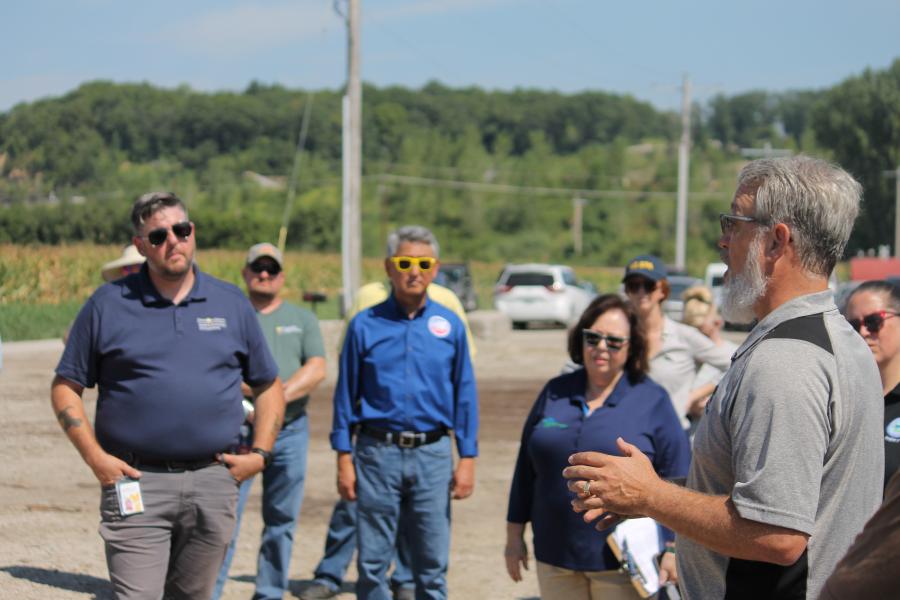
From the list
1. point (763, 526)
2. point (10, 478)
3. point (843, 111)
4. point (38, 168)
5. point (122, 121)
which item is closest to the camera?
point (763, 526)

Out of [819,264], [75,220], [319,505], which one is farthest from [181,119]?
[819,264]

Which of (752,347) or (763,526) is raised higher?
(752,347)

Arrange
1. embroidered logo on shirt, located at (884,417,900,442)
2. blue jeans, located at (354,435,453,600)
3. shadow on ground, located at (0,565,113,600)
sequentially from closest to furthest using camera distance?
embroidered logo on shirt, located at (884,417,900,442) < blue jeans, located at (354,435,453,600) < shadow on ground, located at (0,565,113,600)

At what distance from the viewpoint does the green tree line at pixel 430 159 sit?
11906mm

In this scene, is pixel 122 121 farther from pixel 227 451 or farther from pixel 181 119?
pixel 181 119

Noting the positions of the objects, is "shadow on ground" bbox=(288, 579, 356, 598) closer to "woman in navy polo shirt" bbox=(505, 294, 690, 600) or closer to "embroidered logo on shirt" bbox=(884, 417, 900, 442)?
"woman in navy polo shirt" bbox=(505, 294, 690, 600)

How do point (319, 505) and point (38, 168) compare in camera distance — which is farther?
point (38, 168)

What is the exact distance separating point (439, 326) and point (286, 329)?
1375mm

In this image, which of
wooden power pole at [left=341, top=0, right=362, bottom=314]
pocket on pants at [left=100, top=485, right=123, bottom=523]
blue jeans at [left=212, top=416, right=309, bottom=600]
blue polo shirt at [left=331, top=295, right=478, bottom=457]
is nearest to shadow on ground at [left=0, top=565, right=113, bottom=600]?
blue jeans at [left=212, top=416, right=309, bottom=600]

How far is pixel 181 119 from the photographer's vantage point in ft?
119

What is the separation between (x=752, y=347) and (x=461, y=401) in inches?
134

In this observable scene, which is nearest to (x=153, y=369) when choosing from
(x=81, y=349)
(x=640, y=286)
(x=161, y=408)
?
(x=161, y=408)

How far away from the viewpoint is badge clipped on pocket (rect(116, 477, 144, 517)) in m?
4.23

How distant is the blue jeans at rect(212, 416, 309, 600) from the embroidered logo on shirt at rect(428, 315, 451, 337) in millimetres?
1155
